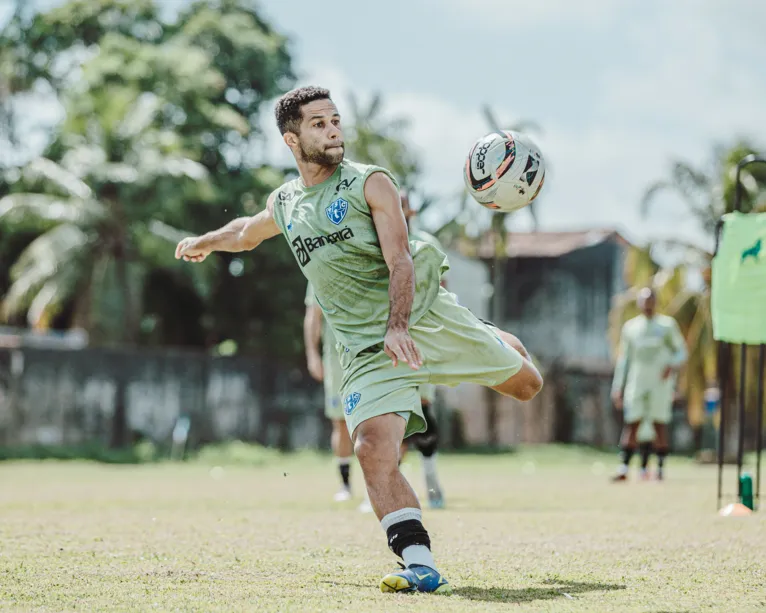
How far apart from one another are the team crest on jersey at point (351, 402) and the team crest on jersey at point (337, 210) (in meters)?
0.87

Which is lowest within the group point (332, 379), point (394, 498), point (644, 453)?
point (644, 453)

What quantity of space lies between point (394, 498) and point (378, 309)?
98cm

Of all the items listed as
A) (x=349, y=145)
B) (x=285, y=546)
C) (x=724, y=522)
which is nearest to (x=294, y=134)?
(x=285, y=546)

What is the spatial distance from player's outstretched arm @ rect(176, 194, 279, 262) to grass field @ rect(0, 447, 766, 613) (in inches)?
69.8

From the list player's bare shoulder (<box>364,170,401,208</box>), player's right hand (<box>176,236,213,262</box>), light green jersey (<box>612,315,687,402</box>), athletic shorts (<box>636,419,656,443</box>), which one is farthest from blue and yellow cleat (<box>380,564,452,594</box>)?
athletic shorts (<box>636,419,656,443</box>)

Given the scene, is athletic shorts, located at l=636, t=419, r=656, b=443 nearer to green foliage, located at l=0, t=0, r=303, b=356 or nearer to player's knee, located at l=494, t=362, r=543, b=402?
player's knee, located at l=494, t=362, r=543, b=402

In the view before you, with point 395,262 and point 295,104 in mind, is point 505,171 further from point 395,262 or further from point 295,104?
point 295,104

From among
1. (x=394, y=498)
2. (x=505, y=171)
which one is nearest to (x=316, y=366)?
(x=505, y=171)

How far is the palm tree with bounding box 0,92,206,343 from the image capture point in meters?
29.6

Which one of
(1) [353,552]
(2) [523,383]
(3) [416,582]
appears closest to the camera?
(3) [416,582]

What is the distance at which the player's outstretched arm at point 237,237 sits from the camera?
669 centimetres

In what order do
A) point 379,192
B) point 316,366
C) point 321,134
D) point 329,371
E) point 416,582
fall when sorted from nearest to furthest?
point 416,582 < point 379,192 < point 321,134 < point 329,371 < point 316,366

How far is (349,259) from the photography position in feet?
20.1

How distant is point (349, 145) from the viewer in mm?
35094
